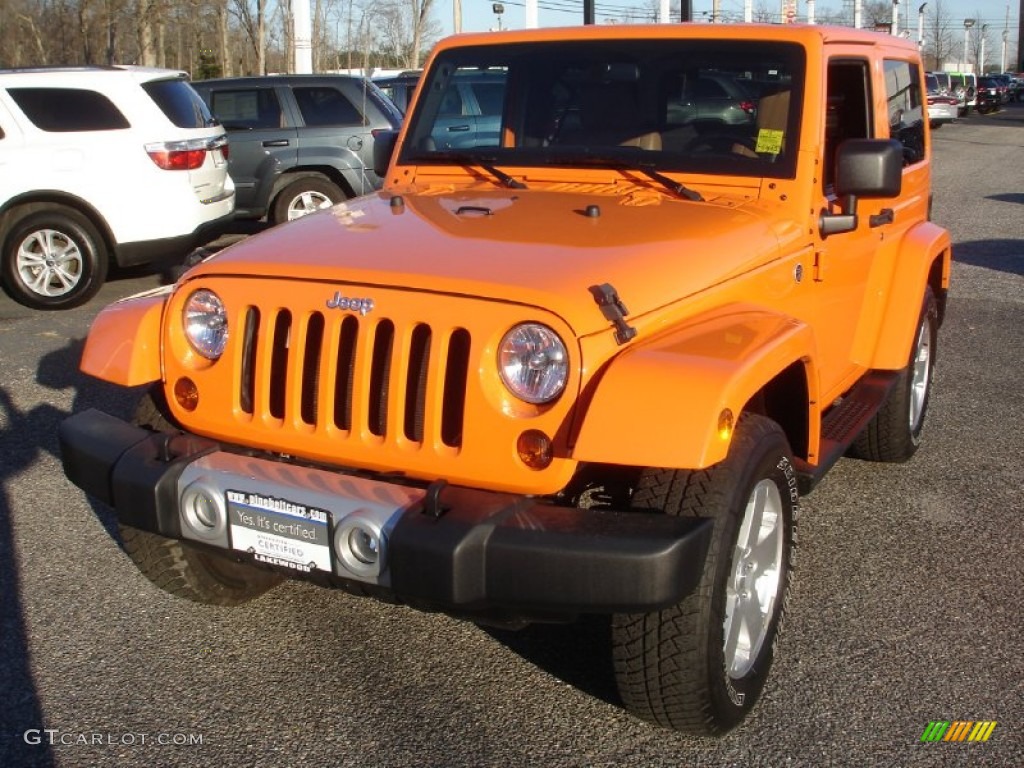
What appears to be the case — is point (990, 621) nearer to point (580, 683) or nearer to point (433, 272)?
point (580, 683)

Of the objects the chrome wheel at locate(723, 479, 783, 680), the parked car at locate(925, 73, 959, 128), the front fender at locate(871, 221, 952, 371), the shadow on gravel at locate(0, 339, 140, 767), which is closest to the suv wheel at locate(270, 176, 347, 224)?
the shadow on gravel at locate(0, 339, 140, 767)

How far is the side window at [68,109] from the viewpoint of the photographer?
371 inches

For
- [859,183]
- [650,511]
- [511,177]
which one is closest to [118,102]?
[511,177]

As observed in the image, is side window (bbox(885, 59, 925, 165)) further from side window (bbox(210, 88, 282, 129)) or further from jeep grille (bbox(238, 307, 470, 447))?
side window (bbox(210, 88, 282, 129))

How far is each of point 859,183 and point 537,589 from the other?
6.73 ft

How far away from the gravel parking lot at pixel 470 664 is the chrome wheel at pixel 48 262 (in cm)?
436

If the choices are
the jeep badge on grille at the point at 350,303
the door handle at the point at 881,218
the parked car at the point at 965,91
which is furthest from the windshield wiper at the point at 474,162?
the parked car at the point at 965,91

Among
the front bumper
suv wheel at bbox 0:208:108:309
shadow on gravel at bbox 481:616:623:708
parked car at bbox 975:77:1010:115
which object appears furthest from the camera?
parked car at bbox 975:77:1010:115

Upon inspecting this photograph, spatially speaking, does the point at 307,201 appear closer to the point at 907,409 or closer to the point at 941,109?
the point at 907,409

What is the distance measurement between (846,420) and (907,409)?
2.85ft

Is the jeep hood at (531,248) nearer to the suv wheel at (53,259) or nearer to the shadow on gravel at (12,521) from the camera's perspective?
the shadow on gravel at (12,521)

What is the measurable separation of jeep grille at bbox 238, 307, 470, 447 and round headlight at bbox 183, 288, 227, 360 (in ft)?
0.46

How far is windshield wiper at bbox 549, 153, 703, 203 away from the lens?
4129 mm

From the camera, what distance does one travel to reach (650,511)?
306cm
